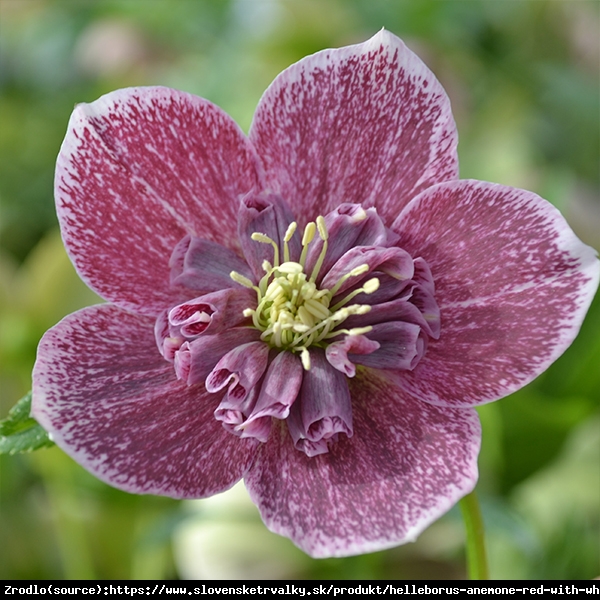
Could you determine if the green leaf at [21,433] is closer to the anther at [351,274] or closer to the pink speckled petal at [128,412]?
the pink speckled petal at [128,412]

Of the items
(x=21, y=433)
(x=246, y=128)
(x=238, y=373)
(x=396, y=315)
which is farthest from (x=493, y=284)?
(x=246, y=128)

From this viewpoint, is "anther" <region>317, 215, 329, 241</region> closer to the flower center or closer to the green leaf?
the flower center

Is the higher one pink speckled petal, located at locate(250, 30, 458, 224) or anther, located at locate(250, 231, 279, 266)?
pink speckled petal, located at locate(250, 30, 458, 224)

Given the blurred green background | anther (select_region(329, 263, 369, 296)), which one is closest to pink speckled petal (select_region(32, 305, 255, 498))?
anther (select_region(329, 263, 369, 296))

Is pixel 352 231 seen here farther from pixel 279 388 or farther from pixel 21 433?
pixel 21 433

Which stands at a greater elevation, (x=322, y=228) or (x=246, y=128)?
(x=322, y=228)
